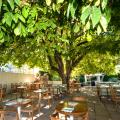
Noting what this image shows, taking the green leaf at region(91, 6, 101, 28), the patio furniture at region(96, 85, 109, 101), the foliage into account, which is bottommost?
the patio furniture at region(96, 85, 109, 101)

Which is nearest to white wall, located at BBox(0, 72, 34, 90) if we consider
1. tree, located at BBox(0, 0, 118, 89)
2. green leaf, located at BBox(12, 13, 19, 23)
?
tree, located at BBox(0, 0, 118, 89)

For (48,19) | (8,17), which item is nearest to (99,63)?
(48,19)

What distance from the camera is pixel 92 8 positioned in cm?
226

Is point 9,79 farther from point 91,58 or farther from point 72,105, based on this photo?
point 72,105

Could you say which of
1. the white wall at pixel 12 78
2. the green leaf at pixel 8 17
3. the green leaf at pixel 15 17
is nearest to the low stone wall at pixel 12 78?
the white wall at pixel 12 78

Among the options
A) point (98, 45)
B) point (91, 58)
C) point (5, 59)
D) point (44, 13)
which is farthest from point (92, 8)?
point (91, 58)

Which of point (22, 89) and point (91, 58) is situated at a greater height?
point (91, 58)

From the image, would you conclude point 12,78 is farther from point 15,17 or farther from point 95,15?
point 95,15

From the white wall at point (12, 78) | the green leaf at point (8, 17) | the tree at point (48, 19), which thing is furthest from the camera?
the white wall at point (12, 78)

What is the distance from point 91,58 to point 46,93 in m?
7.56

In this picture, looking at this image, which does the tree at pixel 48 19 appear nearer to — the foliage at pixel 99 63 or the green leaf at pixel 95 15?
the green leaf at pixel 95 15

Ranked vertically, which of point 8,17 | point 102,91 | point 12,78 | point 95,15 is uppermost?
point 12,78

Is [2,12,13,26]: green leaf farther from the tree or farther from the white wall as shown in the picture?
the white wall

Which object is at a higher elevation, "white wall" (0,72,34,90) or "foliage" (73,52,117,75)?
"foliage" (73,52,117,75)
